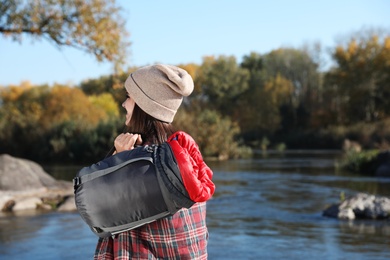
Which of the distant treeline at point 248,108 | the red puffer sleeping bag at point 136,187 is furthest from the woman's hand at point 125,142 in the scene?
the distant treeline at point 248,108

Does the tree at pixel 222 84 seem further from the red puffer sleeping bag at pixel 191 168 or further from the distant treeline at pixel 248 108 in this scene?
the red puffer sleeping bag at pixel 191 168

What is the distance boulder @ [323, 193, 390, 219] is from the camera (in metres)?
10.9

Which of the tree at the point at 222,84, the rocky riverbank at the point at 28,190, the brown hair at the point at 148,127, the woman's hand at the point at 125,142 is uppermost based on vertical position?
the tree at the point at 222,84

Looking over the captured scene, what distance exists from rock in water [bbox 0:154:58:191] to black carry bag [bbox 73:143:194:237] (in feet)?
41.9

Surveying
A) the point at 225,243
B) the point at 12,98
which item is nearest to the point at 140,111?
the point at 225,243

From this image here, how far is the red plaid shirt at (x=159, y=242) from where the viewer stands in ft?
7.06

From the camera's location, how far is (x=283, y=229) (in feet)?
33.3

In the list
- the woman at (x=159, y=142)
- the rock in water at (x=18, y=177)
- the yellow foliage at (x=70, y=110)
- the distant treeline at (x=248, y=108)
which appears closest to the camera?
the woman at (x=159, y=142)

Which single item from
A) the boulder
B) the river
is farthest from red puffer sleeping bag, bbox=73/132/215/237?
the boulder

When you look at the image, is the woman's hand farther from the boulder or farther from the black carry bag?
the boulder

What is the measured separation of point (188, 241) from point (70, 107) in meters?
41.2

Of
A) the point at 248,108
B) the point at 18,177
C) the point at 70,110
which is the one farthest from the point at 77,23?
the point at 248,108

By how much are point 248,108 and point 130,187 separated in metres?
61.2

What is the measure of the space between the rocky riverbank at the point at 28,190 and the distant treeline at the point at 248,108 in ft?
28.7
